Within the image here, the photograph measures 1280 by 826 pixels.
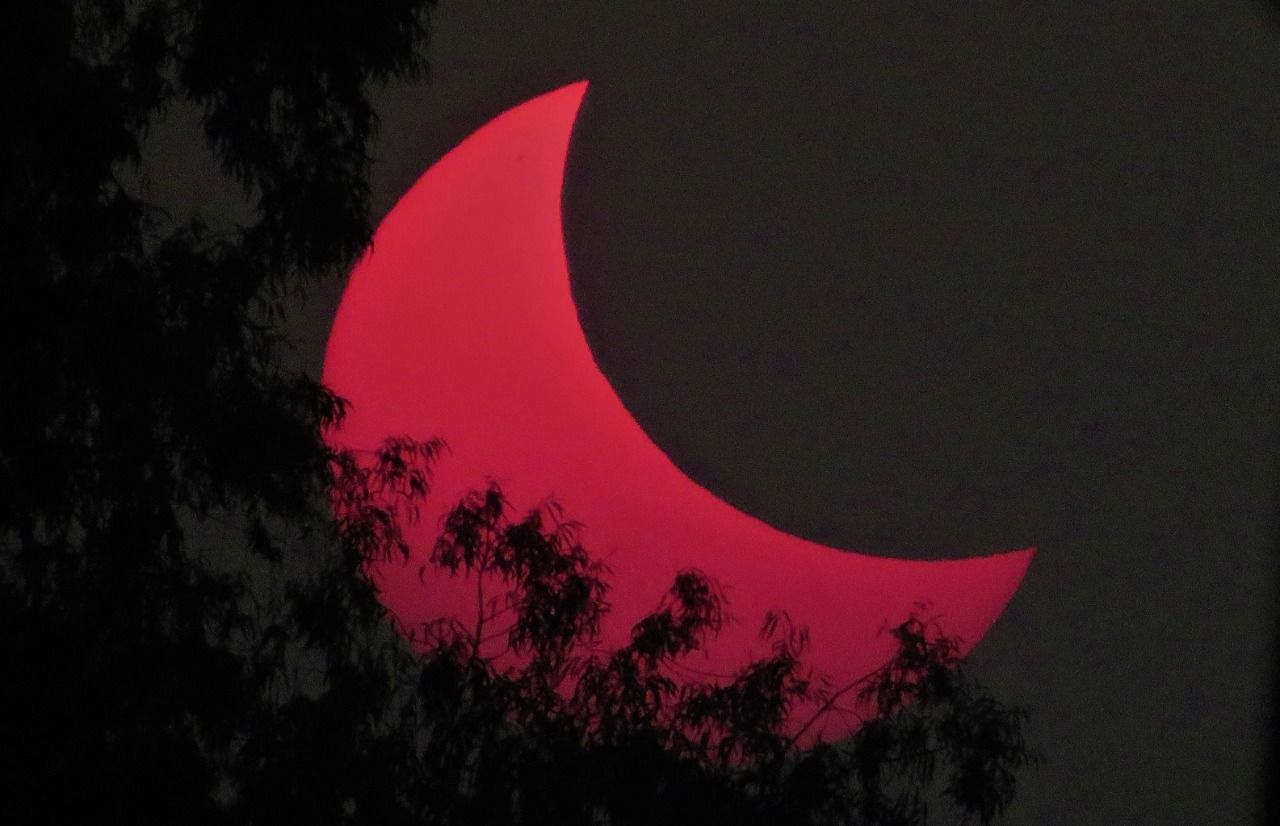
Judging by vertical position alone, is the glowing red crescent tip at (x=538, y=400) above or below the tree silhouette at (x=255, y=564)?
above

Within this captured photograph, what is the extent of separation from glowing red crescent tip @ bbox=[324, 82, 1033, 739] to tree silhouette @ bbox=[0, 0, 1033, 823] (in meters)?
1.18

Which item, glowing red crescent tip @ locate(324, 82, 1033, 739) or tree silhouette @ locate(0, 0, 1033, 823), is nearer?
tree silhouette @ locate(0, 0, 1033, 823)

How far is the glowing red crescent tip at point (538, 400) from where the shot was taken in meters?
9.71

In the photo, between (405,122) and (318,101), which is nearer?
(318,101)

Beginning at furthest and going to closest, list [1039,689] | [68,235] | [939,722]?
[1039,689], [939,722], [68,235]

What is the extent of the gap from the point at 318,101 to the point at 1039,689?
17.4 ft

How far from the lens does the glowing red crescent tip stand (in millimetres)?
9711

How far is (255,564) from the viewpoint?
8367 mm

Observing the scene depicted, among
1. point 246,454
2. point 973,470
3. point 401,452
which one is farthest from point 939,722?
point 246,454

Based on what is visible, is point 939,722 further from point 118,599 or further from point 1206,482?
point 118,599

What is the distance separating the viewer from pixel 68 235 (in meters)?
6.84

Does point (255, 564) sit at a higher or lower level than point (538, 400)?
lower

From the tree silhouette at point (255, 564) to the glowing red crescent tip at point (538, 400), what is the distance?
1181 millimetres

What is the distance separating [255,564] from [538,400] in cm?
206
